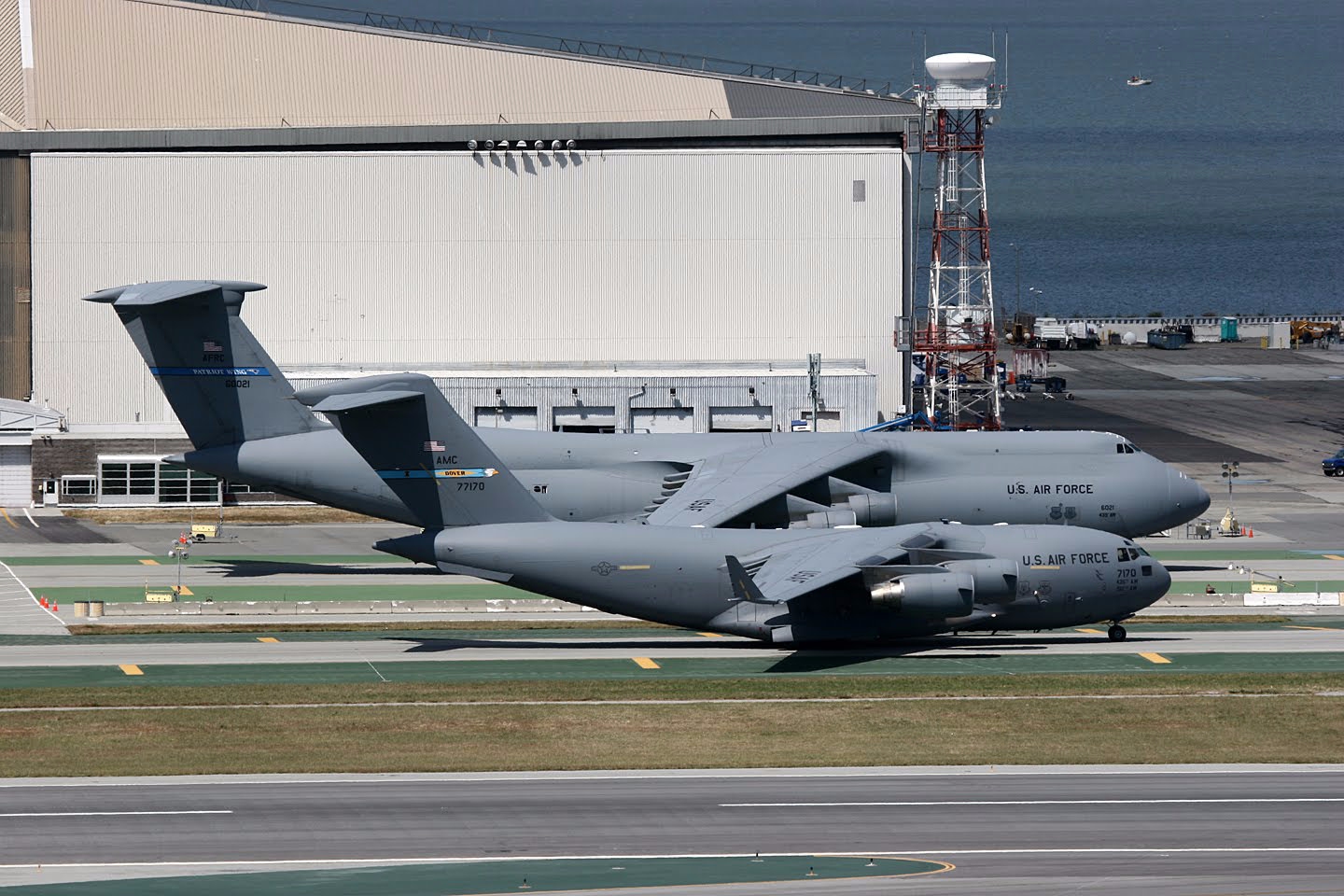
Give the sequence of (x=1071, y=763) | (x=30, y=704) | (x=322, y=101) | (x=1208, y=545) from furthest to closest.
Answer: (x=322, y=101), (x=1208, y=545), (x=30, y=704), (x=1071, y=763)

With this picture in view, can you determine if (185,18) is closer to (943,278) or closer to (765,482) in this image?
(943,278)

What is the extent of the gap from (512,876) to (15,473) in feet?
184

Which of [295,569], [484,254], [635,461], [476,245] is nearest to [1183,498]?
[635,461]

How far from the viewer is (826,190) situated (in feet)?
278

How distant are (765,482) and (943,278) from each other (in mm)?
44244

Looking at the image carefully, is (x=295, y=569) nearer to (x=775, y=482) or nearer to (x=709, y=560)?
(x=775, y=482)

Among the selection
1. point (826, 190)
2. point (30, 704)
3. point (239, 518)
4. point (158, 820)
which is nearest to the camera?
point (158, 820)

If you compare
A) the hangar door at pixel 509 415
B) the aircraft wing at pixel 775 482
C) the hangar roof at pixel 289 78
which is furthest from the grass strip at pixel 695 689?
the hangar roof at pixel 289 78

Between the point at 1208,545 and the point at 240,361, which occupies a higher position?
the point at 240,361

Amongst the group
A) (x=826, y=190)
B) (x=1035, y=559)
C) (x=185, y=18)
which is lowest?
(x=1035, y=559)

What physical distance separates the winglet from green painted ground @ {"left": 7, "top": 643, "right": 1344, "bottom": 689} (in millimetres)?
2060

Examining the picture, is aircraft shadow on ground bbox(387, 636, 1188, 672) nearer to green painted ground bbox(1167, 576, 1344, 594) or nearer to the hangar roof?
green painted ground bbox(1167, 576, 1344, 594)

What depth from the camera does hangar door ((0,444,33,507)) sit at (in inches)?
3024

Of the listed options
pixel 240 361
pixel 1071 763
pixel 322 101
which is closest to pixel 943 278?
pixel 322 101
